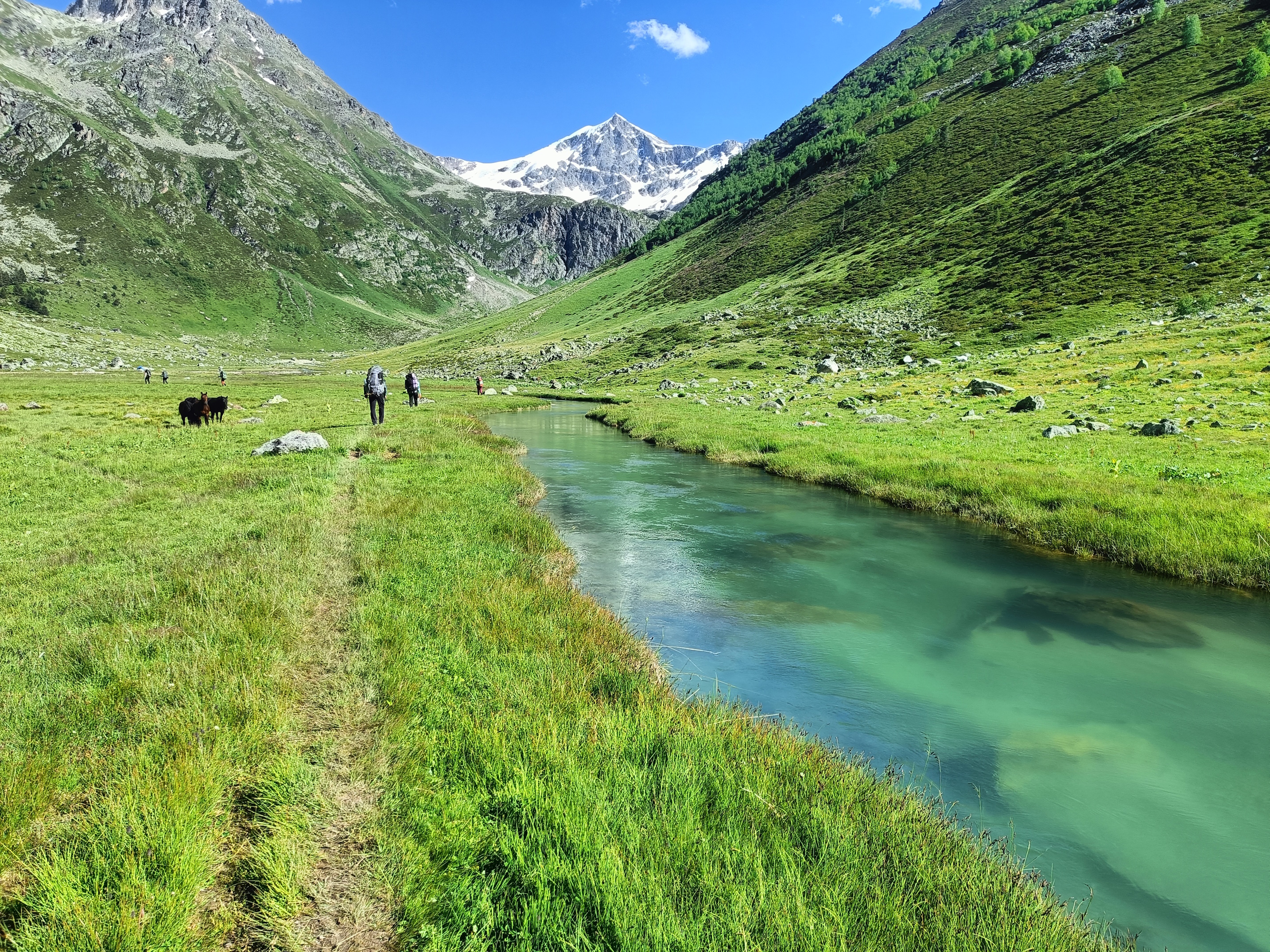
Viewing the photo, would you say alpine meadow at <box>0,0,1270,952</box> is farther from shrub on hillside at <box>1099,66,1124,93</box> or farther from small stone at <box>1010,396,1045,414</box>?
shrub on hillside at <box>1099,66,1124,93</box>

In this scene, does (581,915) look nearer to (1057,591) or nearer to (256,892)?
(256,892)

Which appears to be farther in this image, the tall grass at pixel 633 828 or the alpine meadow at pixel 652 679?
the alpine meadow at pixel 652 679

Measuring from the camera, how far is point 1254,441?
61.3 ft

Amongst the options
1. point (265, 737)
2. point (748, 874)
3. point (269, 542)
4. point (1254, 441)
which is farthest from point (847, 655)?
A: point (1254, 441)

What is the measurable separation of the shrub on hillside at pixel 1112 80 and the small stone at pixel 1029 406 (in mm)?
113820

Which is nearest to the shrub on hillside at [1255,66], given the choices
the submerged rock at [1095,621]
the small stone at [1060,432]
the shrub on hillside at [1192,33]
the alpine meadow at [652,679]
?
the shrub on hillside at [1192,33]

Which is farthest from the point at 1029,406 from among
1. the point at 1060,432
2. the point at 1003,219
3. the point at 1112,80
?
the point at 1112,80

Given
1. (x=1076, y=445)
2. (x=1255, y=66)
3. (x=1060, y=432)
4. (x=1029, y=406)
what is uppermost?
(x=1255, y=66)

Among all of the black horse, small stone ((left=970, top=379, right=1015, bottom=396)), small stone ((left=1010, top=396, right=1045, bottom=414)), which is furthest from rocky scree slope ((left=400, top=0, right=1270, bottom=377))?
the black horse

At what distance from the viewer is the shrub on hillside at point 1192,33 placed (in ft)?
319

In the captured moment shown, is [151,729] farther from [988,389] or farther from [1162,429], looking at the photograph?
[988,389]

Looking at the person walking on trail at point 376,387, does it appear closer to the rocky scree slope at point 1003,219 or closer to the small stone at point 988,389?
the small stone at point 988,389

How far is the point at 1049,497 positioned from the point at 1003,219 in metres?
88.6

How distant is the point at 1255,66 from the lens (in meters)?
76.3
